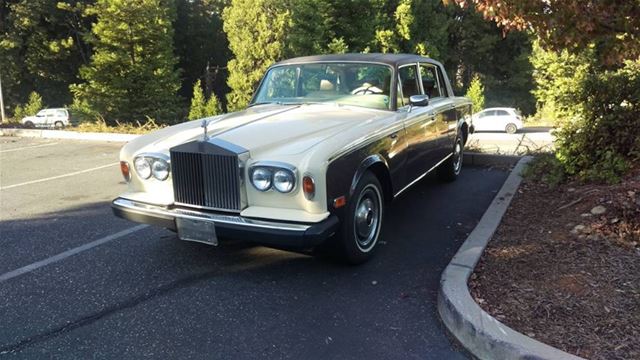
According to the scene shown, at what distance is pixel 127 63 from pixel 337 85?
17.7 metres

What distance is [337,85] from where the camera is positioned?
5.47 m

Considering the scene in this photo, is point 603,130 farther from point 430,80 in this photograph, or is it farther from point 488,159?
point 488,159

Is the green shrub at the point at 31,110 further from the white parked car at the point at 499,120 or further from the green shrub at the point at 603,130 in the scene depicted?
the green shrub at the point at 603,130

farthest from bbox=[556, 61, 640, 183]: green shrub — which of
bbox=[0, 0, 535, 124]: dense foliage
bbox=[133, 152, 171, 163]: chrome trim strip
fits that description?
bbox=[0, 0, 535, 124]: dense foliage

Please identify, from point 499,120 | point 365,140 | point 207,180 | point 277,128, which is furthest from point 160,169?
point 499,120

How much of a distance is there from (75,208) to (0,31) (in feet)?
115

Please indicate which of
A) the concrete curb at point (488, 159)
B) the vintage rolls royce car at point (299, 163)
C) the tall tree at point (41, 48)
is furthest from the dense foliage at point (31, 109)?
the vintage rolls royce car at point (299, 163)

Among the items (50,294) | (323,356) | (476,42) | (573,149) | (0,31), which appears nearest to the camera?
(323,356)

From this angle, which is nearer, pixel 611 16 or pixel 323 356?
pixel 323 356

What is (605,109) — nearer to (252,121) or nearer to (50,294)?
(252,121)

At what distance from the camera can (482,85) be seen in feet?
142

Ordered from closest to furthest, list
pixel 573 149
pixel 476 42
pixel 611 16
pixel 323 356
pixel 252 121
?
pixel 323 356
pixel 611 16
pixel 252 121
pixel 573 149
pixel 476 42

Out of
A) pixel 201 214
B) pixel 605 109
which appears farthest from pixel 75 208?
pixel 605 109

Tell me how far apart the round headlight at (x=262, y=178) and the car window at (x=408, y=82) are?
2211 mm
